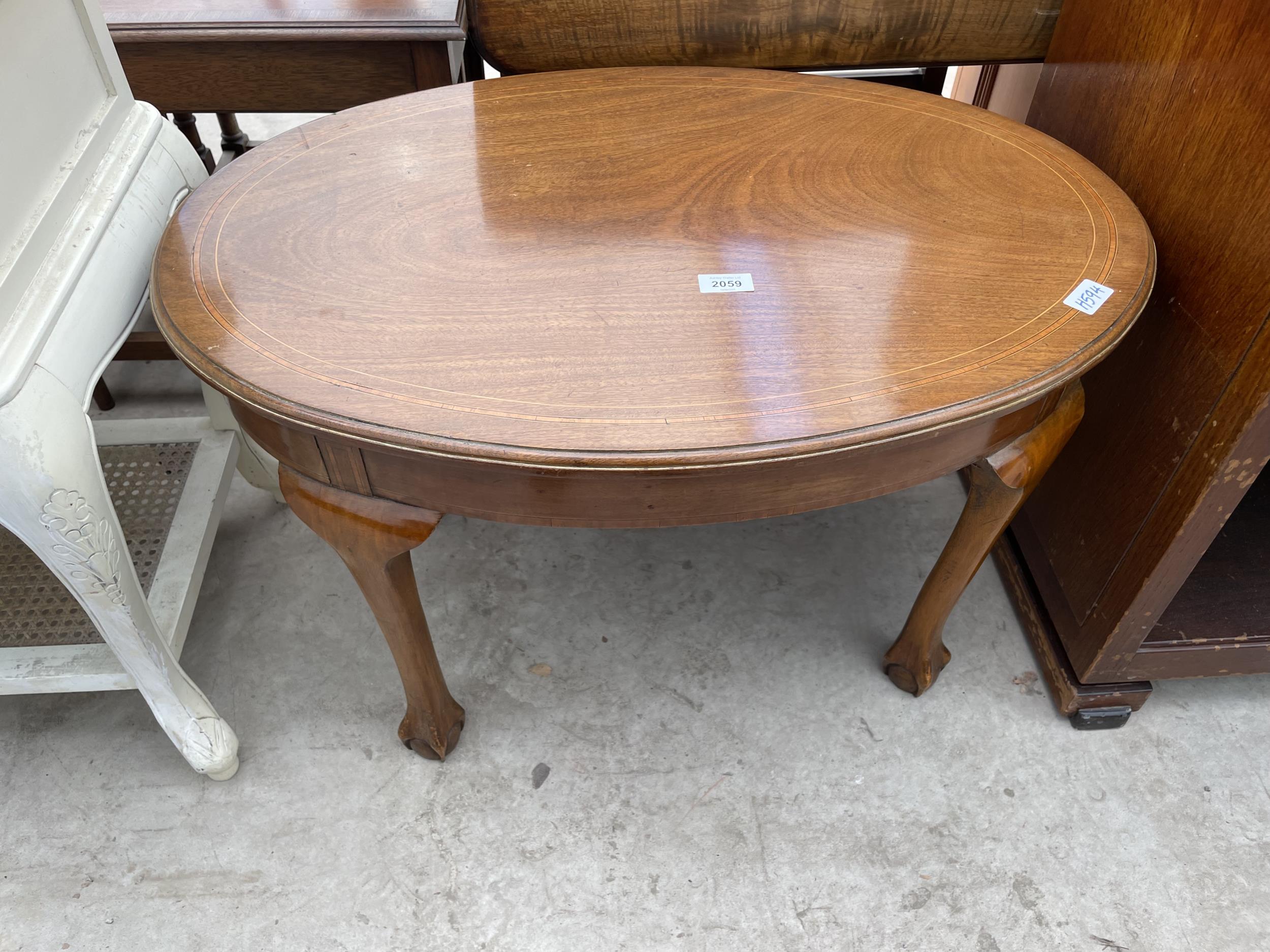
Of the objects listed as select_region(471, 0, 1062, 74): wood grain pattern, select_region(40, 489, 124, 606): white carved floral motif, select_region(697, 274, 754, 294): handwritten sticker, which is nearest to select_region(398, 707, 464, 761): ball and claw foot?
select_region(40, 489, 124, 606): white carved floral motif

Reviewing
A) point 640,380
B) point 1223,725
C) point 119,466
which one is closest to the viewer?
point 640,380

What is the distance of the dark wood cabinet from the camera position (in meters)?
1.06

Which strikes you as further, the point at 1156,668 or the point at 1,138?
the point at 1156,668

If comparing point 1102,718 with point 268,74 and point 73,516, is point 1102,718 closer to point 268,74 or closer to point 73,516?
point 73,516

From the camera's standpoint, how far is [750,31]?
172 centimetres

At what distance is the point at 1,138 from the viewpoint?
37.7 inches

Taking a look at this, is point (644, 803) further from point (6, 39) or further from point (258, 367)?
point (6, 39)

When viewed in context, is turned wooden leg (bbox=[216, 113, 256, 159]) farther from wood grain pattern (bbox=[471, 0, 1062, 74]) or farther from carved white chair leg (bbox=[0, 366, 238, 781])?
carved white chair leg (bbox=[0, 366, 238, 781])

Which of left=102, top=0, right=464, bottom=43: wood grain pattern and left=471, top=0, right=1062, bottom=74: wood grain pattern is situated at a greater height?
left=102, top=0, right=464, bottom=43: wood grain pattern

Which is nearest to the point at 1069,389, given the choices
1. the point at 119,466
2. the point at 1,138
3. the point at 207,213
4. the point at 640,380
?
the point at 640,380

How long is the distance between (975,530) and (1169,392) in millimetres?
326

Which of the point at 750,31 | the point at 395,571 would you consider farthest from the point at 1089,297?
the point at 750,31

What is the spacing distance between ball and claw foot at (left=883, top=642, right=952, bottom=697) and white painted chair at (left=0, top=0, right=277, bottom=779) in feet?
3.45

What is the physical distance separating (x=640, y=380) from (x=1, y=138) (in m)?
0.73
